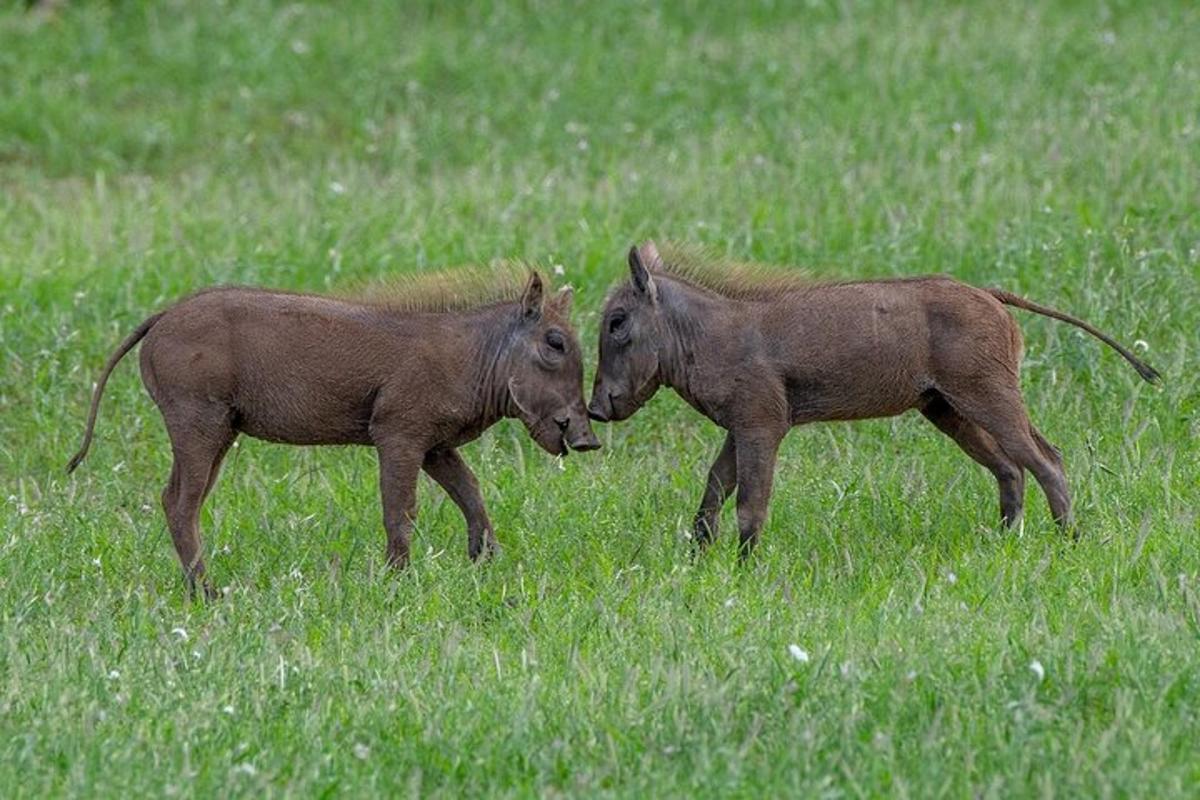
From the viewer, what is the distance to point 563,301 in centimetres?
867

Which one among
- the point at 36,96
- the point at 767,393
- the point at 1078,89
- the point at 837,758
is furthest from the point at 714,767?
the point at 36,96

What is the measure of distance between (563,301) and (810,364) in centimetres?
105

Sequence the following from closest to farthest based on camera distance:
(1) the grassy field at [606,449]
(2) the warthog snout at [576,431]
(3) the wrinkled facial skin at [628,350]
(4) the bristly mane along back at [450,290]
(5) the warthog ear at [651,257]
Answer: (1) the grassy field at [606,449] → (2) the warthog snout at [576,431] → (3) the wrinkled facial skin at [628,350] → (4) the bristly mane along back at [450,290] → (5) the warthog ear at [651,257]

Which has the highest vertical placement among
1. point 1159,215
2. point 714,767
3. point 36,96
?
point 714,767

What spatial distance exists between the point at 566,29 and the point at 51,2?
4.66m

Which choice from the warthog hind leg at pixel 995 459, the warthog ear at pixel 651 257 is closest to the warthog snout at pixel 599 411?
the warthog ear at pixel 651 257

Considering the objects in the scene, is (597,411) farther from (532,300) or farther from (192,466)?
(192,466)

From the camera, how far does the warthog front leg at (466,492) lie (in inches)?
341

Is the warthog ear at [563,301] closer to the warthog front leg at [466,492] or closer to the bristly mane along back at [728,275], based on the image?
the bristly mane along back at [728,275]

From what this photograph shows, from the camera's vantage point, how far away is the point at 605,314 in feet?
28.6

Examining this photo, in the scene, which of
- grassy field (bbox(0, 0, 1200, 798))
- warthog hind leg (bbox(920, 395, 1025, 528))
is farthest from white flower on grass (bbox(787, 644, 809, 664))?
warthog hind leg (bbox(920, 395, 1025, 528))

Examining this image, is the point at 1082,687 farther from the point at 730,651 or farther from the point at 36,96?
the point at 36,96

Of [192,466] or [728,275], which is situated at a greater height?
[728,275]

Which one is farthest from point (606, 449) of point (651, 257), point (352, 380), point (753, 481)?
point (352, 380)
